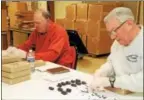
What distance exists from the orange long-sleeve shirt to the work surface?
62 centimetres

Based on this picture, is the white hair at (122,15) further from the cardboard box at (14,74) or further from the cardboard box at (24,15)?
the cardboard box at (24,15)

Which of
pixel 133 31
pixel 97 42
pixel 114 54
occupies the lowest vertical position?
pixel 97 42

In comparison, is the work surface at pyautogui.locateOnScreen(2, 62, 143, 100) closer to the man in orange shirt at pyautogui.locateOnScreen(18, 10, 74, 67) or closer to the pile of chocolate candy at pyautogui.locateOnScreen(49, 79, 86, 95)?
the pile of chocolate candy at pyautogui.locateOnScreen(49, 79, 86, 95)

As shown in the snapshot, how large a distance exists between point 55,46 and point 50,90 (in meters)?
1.00

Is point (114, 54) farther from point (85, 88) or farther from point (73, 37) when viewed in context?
point (73, 37)

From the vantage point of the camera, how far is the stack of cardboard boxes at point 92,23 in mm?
5254

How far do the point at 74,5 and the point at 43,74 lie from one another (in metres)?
3.94

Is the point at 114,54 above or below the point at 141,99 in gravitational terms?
above

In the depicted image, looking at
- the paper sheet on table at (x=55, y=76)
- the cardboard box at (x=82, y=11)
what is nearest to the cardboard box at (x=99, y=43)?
the cardboard box at (x=82, y=11)

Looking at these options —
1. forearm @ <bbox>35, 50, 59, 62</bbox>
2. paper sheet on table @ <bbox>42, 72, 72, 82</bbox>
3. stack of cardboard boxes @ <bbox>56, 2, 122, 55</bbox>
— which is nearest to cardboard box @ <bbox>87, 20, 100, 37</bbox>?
stack of cardboard boxes @ <bbox>56, 2, 122, 55</bbox>

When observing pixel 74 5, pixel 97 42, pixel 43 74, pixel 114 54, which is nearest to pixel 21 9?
pixel 74 5

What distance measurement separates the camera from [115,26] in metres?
1.45

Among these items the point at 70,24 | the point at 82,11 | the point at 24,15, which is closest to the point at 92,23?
the point at 82,11

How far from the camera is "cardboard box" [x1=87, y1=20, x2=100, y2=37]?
17.5 feet
